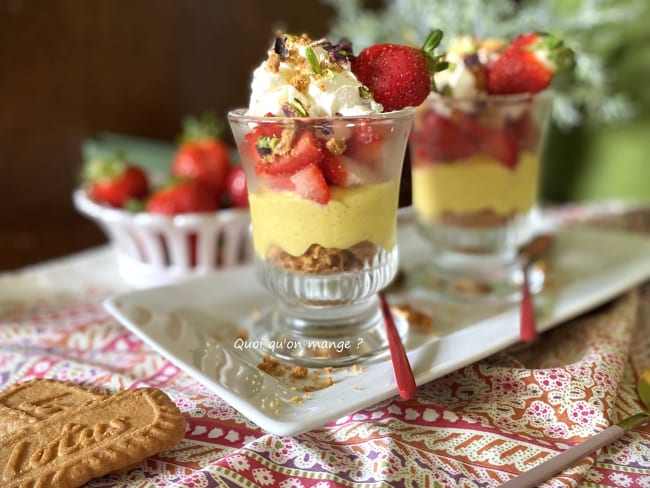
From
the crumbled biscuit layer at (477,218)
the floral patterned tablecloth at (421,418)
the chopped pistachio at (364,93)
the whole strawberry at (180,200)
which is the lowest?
the floral patterned tablecloth at (421,418)

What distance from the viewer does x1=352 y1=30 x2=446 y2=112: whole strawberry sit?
A: 2.90 feet

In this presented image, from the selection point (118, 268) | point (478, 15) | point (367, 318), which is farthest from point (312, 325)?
point (478, 15)

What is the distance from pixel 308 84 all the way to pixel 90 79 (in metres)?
1.34

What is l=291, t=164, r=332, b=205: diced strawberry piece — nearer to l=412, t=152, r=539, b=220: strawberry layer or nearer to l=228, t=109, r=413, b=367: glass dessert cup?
l=228, t=109, r=413, b=367: glass dessert cup

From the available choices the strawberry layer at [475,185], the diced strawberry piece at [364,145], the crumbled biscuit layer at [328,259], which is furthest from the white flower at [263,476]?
the strawberry layer at [475,185]

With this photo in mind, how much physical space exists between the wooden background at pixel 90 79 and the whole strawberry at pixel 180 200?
64 cm

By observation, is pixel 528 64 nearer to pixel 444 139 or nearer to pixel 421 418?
pixel 444 139

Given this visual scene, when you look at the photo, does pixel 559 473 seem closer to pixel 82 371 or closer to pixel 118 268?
pixel 82 371

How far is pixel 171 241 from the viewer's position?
1.44 m

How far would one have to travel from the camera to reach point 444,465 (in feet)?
2.47

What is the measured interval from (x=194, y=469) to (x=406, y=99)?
0.58m

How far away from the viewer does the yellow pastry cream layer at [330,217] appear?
0.92 metres

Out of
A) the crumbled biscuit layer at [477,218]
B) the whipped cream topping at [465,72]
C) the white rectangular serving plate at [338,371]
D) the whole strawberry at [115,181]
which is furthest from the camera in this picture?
the whole strawberry at [115,181]

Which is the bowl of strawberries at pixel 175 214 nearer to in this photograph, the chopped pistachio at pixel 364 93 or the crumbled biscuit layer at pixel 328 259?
the crumbled biscuit layer at pixel 328 259
